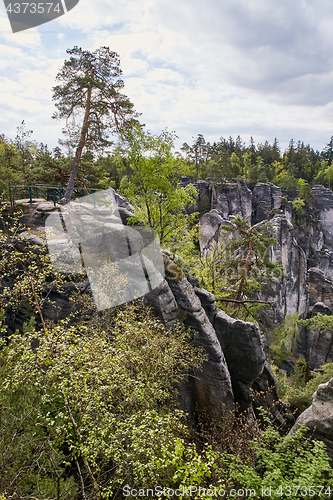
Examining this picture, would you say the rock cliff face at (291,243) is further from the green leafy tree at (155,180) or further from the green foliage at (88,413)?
the green foliage at (88,413)

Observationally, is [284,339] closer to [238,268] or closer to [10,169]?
[238,268]

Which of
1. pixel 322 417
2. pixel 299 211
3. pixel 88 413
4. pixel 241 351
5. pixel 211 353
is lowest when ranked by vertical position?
pixel 322 417

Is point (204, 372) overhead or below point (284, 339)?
overhead

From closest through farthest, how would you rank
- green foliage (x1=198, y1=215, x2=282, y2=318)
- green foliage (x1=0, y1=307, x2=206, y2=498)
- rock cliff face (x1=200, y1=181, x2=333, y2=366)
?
green foliage (x1=0, y1=307, x2=206, y2=498), green foliage (x1=198, y1=215, x2=282, y2=318), rock cliff face (x1=200, y1=181, x2=333, y2=366)

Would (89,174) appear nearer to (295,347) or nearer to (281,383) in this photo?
(281,383)

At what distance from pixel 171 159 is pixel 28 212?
8.31 meters

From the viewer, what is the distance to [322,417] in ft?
32.0

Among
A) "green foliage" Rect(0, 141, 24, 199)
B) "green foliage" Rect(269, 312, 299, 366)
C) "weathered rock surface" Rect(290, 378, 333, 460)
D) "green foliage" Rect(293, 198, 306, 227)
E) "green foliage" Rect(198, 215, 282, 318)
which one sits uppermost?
"green foliage" Rect(0, 141, 24, 199)

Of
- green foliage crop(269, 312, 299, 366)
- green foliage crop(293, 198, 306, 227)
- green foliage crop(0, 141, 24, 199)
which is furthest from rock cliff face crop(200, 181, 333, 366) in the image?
green foliage crop(0, 141, 24, 199)

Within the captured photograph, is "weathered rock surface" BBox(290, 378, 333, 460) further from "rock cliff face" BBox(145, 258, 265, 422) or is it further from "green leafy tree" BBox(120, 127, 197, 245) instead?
"green leafy tree" BBox(120, 127, 197, 245)

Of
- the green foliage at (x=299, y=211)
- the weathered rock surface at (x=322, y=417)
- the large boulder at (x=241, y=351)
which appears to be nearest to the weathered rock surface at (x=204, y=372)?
the large boulder at (x=241, y=351)

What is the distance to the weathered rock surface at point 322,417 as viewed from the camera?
31.0ft

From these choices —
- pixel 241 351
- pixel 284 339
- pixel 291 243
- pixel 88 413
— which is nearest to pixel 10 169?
pixel 88 413

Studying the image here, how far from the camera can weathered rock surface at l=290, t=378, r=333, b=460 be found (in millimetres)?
9434
